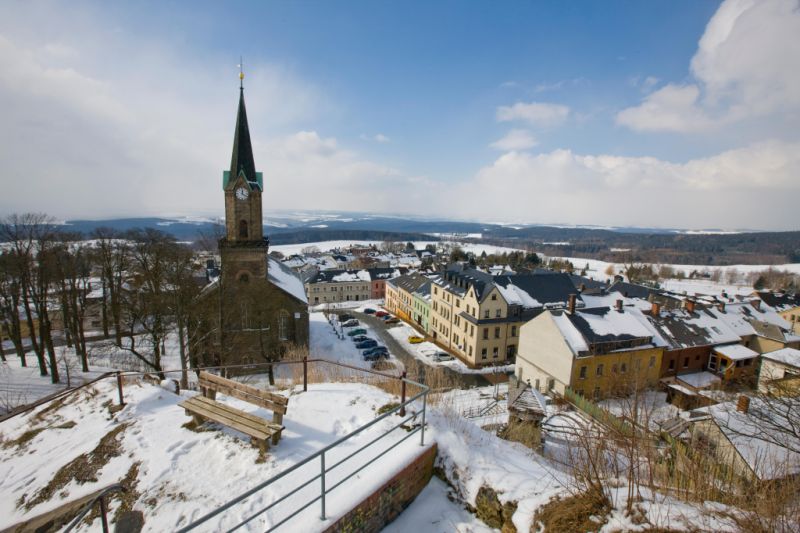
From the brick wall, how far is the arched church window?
21.2 m

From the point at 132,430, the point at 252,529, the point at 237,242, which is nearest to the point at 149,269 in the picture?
the point at 237,242

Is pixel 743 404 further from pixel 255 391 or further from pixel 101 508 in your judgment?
pixel 101 508

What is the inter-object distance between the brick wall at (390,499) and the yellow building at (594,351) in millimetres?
20844

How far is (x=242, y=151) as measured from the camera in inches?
930

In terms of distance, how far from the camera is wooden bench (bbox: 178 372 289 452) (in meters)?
6.20

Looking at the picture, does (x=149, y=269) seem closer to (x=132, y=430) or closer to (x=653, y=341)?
(x=132, y=430)

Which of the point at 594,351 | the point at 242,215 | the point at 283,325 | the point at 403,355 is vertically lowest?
the point at 403,355

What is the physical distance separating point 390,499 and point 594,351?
2302cm

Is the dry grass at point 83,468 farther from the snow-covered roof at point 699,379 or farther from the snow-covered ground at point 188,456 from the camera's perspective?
the snow-covered roof at point 699,379

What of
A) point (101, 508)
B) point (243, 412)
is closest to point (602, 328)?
point (243, 412)

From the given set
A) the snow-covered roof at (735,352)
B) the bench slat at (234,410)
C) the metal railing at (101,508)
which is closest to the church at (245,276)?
the bench slat at (234,410)

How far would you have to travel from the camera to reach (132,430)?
729 cm

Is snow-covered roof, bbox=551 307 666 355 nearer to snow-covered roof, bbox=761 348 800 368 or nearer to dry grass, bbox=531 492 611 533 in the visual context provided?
snow-covered roof, bbox=761 348 800 368

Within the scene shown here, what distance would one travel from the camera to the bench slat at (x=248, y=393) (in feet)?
21.4
